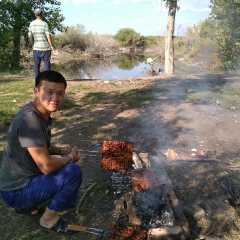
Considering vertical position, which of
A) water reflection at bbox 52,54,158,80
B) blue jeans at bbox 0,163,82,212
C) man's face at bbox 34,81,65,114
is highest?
man's face at bbox 34,81,65,114

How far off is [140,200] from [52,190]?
110 centimetres

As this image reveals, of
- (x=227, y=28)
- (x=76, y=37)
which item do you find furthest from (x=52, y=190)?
(x=76, y=37)

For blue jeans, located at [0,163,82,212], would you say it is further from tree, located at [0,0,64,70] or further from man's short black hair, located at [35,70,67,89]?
tree, located at [0,0,64,70]

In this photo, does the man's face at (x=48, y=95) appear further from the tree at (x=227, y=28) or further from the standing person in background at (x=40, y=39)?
the tree at (x=227, y=28)

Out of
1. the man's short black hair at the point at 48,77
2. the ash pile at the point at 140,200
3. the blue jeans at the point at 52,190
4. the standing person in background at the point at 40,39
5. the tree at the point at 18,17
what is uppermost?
the tree at the point at 18,17

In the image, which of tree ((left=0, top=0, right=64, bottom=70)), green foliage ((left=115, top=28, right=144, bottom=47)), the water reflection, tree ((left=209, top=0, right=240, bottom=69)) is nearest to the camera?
tree ((left=209, top=0, right=240, bottom=69))

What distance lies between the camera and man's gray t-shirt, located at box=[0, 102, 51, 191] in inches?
93.6

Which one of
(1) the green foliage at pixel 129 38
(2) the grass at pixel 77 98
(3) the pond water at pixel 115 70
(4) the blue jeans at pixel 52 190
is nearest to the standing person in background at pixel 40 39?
(2) the grass at pixel 77 98

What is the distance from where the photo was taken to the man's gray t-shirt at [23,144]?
238 cm

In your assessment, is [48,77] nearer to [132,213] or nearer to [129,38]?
[132,213]

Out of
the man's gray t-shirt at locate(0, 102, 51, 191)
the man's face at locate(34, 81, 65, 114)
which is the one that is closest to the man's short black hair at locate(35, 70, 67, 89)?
the man's face at locate(34, 81, 65, 114)

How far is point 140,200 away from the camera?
10.3 ft

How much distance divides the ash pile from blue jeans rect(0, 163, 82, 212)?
59 centimetres

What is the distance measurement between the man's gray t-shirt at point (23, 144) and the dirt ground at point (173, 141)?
1.99 feet
